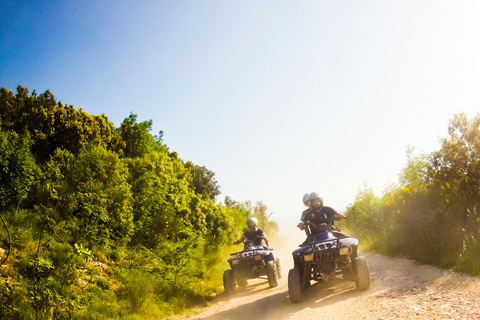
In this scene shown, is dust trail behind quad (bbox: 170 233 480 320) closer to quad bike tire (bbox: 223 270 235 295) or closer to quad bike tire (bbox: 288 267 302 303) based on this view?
quad bike tire (bbox: 288 267 302 303)

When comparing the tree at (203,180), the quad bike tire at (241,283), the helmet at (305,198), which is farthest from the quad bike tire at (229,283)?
the tree at (203,180)

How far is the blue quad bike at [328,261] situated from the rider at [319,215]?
691mm

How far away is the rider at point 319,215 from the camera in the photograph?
6859 millimetres

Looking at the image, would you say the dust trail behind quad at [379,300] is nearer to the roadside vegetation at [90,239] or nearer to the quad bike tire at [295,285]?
the quad bike tire at [295,285]

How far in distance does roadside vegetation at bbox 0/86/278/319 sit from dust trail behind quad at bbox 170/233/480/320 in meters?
1.44

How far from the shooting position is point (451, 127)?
867 cm

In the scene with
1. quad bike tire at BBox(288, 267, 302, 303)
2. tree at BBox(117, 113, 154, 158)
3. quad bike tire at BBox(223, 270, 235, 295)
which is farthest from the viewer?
tree at BBox(117, 113, 154, 158)

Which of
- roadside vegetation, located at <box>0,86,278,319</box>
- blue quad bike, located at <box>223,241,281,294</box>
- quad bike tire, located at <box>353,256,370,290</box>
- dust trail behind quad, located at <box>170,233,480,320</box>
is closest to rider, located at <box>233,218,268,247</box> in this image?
blue quad bike, located at <box>223,241,281,294</box>

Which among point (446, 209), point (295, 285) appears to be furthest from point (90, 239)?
point (446, 209)

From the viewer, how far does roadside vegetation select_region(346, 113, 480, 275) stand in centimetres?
685

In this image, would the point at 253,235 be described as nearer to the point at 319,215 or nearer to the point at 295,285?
the point at 319,215

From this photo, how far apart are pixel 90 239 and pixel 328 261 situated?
7.14 m

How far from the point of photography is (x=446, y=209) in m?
7.89

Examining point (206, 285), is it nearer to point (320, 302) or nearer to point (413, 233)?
point (320, 302)
